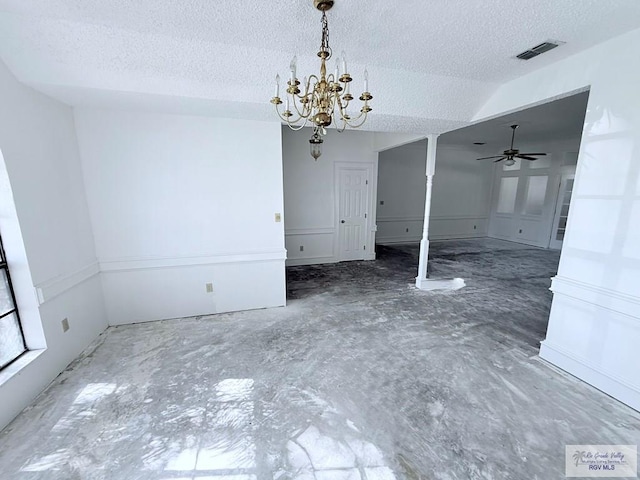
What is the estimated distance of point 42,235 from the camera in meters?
2.13

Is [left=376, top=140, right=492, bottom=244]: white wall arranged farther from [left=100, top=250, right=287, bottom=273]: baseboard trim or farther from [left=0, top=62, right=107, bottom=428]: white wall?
[left=0, top=62, right=107, bottom=428]: white wall

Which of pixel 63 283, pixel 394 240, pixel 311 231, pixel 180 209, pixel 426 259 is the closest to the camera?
pixel 63 283

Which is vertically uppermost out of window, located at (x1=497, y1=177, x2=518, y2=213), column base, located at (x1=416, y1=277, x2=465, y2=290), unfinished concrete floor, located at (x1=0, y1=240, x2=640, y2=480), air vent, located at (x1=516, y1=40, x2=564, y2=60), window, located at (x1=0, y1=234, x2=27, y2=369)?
air vent, located at (x1=516, y1=40, x2=564, y2=60)

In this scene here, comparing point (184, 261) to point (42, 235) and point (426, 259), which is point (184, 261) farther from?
point (426, 259)

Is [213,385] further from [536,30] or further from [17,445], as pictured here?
[536,30]

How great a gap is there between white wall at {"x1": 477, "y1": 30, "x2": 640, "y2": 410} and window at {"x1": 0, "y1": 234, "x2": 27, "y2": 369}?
432 cm

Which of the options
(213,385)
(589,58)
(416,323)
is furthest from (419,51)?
(213,385)

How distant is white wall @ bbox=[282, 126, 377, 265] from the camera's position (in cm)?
507

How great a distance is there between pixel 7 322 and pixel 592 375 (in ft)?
14.5

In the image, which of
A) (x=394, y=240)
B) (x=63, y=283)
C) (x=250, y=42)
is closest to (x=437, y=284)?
(x=394, y=240)

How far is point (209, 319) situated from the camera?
318 centimetres

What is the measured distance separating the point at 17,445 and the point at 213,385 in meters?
1.09

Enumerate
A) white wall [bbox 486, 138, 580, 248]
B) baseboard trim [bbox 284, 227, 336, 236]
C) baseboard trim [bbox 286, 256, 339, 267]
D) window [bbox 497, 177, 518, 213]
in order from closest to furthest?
baseboard trim [bbox 284, 227, 336, 236]
baseboard trim [bbox 286, 256, 339, 267]
white wall [bbox 486, 138, 580, 248]
window [bbox 497, 177, 518, 213]

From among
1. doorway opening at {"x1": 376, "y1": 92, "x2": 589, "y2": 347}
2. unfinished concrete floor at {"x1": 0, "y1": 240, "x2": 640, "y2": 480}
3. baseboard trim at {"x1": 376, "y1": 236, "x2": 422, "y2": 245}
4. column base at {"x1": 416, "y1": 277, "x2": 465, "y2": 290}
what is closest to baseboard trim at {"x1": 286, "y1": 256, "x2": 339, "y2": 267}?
doorway opening at {"x1": 376, "y1": 92, "x2": 589, "y2": 347}
